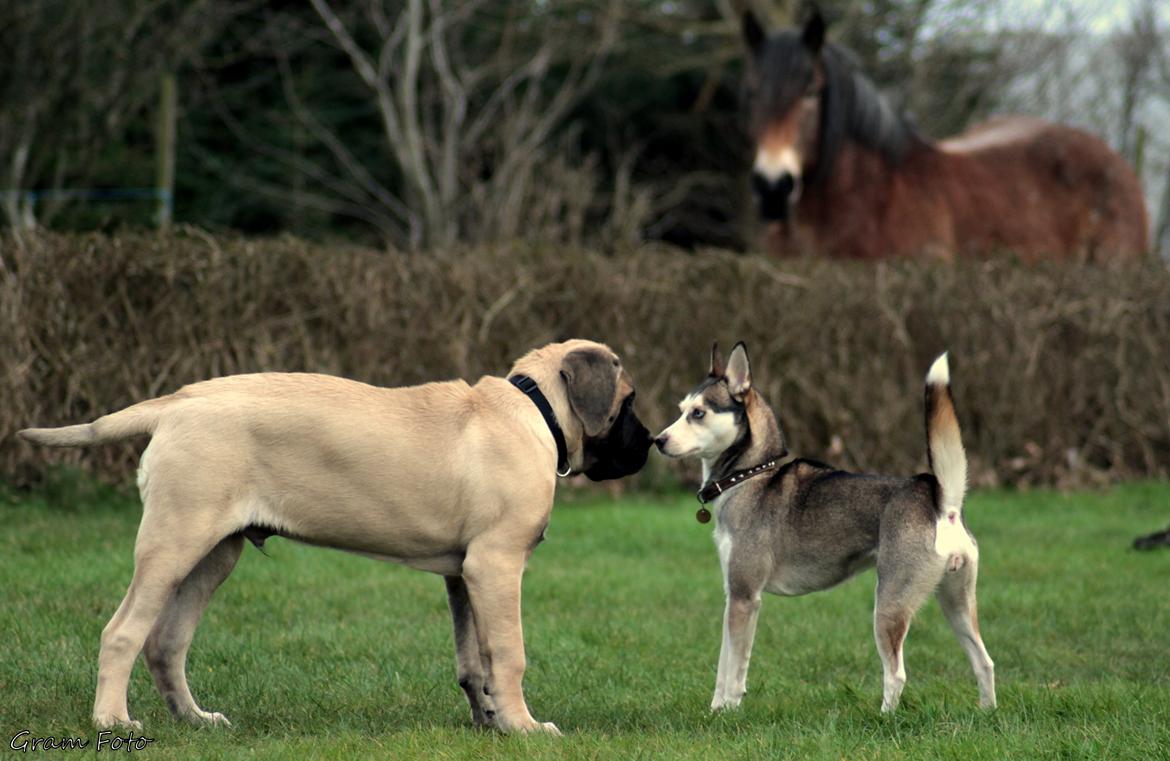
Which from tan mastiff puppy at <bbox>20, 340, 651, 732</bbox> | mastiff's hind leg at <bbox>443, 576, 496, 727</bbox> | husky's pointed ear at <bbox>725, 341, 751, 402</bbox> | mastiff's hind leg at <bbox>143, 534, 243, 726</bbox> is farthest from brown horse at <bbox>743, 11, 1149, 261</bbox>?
mastiff's hind leg at <bbox>143, 534, 243, 726</bbox>

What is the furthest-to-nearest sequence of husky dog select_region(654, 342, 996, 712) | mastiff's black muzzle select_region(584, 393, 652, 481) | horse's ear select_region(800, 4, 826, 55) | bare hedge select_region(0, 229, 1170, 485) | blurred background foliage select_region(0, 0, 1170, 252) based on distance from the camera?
blurred background foliage select_region(0, 0, 1170, 252) < horse's ear select_region(800, 4, 826, 55) < bare hedge select_region(0, 229, 1170, 485) < mastiff's black muzzle select_region(584, 393, 652, 481) < husky dog select_region(654, 342, 996, 712)

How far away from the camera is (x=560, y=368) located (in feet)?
20.5

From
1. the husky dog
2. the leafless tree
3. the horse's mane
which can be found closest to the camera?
the husky dog

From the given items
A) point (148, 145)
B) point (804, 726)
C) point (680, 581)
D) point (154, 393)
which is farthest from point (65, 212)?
point (804, 726)

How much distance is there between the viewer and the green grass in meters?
5.57

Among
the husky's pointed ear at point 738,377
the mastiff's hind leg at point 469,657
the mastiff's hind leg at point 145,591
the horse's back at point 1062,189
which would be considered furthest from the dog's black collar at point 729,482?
the horse's back at point 1062,189

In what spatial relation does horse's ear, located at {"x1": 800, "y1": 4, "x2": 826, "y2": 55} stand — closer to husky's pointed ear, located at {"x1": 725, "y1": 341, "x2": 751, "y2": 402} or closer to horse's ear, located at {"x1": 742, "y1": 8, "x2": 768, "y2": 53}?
horse's ear, located at {"x1": 742, "y1": 8, "x2": 768, "y2": 53}

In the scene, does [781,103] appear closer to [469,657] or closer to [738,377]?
[738,377]

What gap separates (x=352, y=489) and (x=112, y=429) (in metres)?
0.93

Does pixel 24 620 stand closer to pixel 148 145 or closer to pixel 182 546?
pixel 182 546

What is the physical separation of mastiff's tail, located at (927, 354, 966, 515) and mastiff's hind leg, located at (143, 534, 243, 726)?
9.38 ft

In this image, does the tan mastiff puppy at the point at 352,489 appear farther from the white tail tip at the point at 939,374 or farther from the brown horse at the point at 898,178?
the brown horse at the point at 898,178

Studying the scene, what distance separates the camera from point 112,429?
18.4 feet

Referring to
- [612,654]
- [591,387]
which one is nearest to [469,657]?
[591,387]
